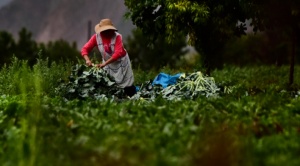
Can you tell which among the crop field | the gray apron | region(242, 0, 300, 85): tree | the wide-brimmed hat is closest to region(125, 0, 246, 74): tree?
region(242, 0, 300, 85): tree

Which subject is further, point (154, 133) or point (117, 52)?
point (117, 52)

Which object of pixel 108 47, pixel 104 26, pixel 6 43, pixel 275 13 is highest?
pixel 275 13

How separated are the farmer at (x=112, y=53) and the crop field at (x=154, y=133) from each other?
3.10m

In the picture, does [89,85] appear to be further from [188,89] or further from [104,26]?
[188,89]

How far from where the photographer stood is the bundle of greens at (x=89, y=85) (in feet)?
40.2

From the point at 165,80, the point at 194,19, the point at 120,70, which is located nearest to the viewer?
the point at 120,70

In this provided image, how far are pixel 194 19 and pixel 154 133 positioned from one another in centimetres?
1543

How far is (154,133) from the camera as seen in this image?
→ 22.5 ft

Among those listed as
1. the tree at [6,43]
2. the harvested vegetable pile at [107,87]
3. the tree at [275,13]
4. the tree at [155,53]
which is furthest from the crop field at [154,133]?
the tree at [6,43]

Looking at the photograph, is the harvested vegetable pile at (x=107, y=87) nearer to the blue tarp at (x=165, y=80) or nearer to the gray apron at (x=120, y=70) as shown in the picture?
the gray apron at (x=120, y=70)

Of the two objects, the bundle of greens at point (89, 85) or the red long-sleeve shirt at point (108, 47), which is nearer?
the bundle of greens at point (89, 85)

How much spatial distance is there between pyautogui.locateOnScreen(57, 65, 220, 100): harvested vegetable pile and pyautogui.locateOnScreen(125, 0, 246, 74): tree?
29.4 ft

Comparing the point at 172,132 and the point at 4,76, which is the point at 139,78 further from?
the point at 172,132

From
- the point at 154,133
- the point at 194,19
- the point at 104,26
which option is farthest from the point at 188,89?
the point at 194,19
